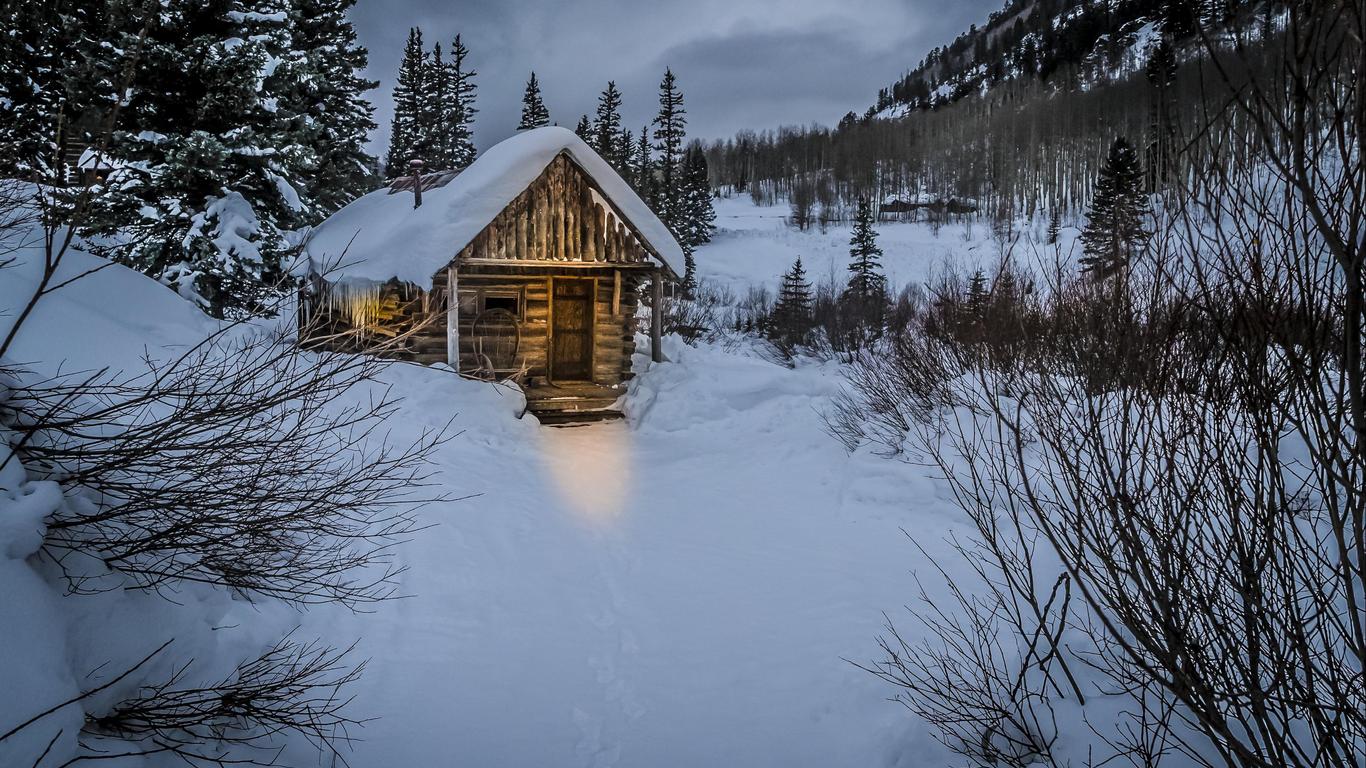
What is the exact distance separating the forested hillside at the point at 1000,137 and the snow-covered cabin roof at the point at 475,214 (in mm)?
40990

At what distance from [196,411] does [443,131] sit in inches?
1534

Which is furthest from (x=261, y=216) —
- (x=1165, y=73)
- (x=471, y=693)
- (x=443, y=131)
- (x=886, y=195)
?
(x=886, y=195)

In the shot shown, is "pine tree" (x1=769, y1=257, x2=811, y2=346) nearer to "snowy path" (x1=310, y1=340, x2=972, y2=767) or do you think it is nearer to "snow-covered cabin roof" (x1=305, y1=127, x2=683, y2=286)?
"snow-covered cabin roof" (x1=305, y1=127, x2=683, y2=286)

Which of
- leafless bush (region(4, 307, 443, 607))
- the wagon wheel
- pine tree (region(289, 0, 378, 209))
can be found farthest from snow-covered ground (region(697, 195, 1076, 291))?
leafless bush (region(4, 307, 443, 607))

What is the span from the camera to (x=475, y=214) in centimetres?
1269

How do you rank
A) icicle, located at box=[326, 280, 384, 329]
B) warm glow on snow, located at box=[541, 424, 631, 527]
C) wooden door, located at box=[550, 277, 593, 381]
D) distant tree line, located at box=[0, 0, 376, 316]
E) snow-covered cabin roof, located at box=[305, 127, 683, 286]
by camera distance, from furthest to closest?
wooden door, located at box=[550, 277, 593, 381]
distant tree line, located at box=[0, 0, 376, 316]
icicle, located at box=[326, 280, 384, 329]
snow-covered cabin roof, located at box=[305, 127, 683, 286]
warm glow on snow, located at box=[541, 424, 631, 527]

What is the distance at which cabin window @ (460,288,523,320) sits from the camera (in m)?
14.0

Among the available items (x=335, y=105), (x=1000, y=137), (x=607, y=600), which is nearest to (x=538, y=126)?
(x=335, y=105)

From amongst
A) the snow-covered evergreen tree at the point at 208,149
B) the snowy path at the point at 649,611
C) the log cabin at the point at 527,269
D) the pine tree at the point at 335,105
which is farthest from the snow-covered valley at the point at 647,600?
the pine tree at the point at 335,105

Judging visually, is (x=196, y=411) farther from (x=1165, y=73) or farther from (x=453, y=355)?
(x=453, y=355)

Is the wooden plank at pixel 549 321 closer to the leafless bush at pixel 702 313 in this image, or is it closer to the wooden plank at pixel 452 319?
the wooden plank at pixel 452 319

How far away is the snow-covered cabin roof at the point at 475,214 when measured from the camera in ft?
41.1

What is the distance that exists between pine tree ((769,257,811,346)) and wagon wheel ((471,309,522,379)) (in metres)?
17.2

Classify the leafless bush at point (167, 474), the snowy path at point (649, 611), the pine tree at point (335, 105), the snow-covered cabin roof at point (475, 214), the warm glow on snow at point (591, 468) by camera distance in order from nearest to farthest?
1. the leafless bush at point (167, 474)
2. the snowy path at point (649, 611)
3. the warm glow on snow at point (591, 468)
4. the snow-covered cabin roof at point (475, 214)
5. the pine tree at point (335, 105)
